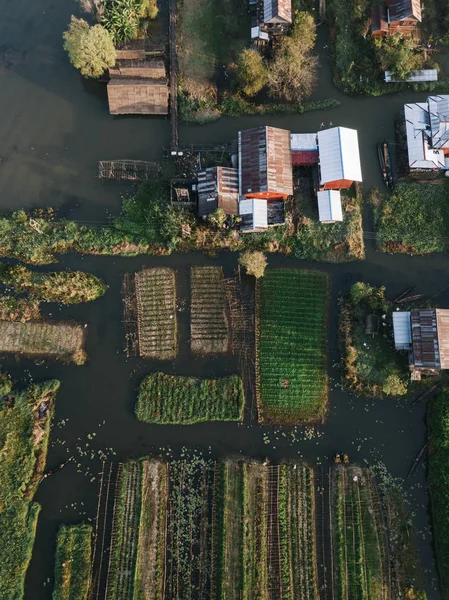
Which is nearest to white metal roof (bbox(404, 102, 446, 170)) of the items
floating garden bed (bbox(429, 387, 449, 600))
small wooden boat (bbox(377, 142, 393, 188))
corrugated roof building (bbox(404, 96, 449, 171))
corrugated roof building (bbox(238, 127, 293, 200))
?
corrugated roof building (bbox(404, 96, 449, 171))

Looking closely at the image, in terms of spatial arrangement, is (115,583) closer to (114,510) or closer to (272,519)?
(114,510)

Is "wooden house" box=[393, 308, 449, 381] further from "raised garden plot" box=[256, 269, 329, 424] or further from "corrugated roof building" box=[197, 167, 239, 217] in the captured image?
"corrugated roof building" box=[197, 167, 239, 217]

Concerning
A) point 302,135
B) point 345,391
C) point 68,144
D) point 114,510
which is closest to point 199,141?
point 302,135

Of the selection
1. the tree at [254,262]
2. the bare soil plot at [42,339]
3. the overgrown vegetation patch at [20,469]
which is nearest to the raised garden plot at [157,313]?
the bare soil plot at [42,339]

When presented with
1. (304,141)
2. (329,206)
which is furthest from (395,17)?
(329,206)

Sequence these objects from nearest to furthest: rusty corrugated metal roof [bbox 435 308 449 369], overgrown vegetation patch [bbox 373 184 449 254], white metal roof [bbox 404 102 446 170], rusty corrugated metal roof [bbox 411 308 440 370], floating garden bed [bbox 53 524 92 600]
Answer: floating garden bed [bbox 53 524 92 600] < rusty corrugated metal roof [bbox 435 308 449 369] < rusty corrugated metal roof [bbox 411 308 440 370] < white metal roof [bbox 404 102 446 170] < overgrown vegetation patch [bbox 373 184 449 254]

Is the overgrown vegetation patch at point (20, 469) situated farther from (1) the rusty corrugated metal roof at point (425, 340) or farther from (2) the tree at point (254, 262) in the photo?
(1) the rusty corrugated metal roof at point (425, 340)
